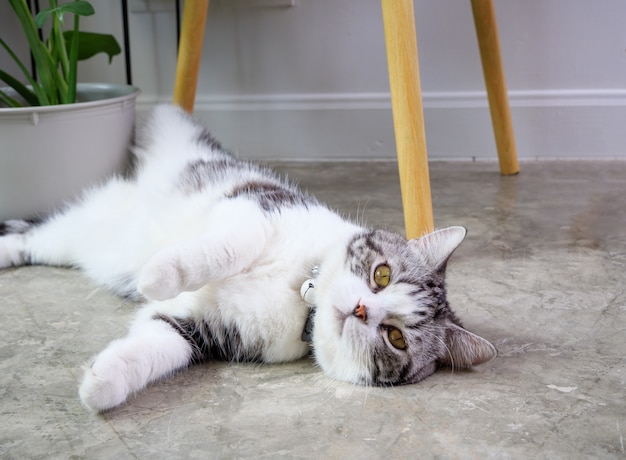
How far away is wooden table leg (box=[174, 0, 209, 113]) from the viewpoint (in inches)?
81.6

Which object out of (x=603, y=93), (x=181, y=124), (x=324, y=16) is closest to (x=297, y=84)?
(x=324, y=16)

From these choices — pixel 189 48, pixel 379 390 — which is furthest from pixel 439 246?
pixel 189 48

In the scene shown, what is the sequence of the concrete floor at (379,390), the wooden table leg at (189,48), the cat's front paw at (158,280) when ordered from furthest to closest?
the wooden table leg at (189,48) < the cat's front paw at (158,280) < the concrete floor at (379,390)

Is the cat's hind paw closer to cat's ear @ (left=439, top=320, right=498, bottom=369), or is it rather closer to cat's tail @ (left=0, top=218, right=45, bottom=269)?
cat's ear @ (left=439, top=320, right=498, bottom=369)

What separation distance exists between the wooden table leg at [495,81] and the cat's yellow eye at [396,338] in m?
1.34

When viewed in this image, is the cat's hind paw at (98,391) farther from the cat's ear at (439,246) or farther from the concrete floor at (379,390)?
the cat's ear at (439,246)

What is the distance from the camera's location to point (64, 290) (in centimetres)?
147

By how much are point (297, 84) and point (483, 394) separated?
1.75 metres

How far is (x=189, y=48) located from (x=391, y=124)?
0.81 meters

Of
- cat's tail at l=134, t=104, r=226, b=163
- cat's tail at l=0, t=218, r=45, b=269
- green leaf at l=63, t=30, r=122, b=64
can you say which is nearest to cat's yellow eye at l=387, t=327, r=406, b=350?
cat's tail at l=134, t=104, r=226, b=163

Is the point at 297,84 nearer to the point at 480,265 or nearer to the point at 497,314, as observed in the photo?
the point at 480,265

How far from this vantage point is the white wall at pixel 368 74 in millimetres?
2396

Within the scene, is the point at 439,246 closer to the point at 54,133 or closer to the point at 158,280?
the point at 158,280

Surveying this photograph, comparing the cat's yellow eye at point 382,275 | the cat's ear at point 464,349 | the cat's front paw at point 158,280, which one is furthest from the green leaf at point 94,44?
the cat's ear at point 464,349
